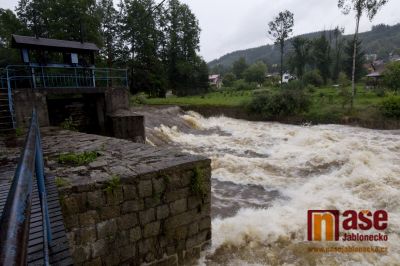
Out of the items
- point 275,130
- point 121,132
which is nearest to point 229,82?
point 275,130

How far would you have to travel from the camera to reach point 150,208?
14.7 ft

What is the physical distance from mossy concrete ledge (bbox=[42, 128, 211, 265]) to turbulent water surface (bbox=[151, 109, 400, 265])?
772 millimetres

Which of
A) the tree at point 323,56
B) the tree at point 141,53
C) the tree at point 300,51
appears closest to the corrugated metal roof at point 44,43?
the tree at point 141,53

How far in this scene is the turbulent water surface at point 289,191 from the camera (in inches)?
211

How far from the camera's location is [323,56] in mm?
Result: 48031

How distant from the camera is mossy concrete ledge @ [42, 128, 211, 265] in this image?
3914 millimetres

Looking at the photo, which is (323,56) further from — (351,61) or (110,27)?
(110,27)

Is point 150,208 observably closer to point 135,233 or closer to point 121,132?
point 135,233

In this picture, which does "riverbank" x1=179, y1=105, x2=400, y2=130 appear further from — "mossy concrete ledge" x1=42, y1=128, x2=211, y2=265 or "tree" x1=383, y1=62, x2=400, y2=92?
"mossy concrete ledge" x1=42, y1=128, x2=211, y2=265

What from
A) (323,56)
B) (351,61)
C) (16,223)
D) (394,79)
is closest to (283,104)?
(394,79)

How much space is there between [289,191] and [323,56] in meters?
45.8

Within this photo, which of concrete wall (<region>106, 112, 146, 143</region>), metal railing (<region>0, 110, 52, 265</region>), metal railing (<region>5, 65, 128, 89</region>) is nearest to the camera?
metal railing (<region>0, 110, 52, 265</region>)

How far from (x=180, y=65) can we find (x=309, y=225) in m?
36.4

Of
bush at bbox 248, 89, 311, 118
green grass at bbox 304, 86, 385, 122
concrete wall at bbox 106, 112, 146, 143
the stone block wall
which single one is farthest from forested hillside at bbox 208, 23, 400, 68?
the stone block wall
